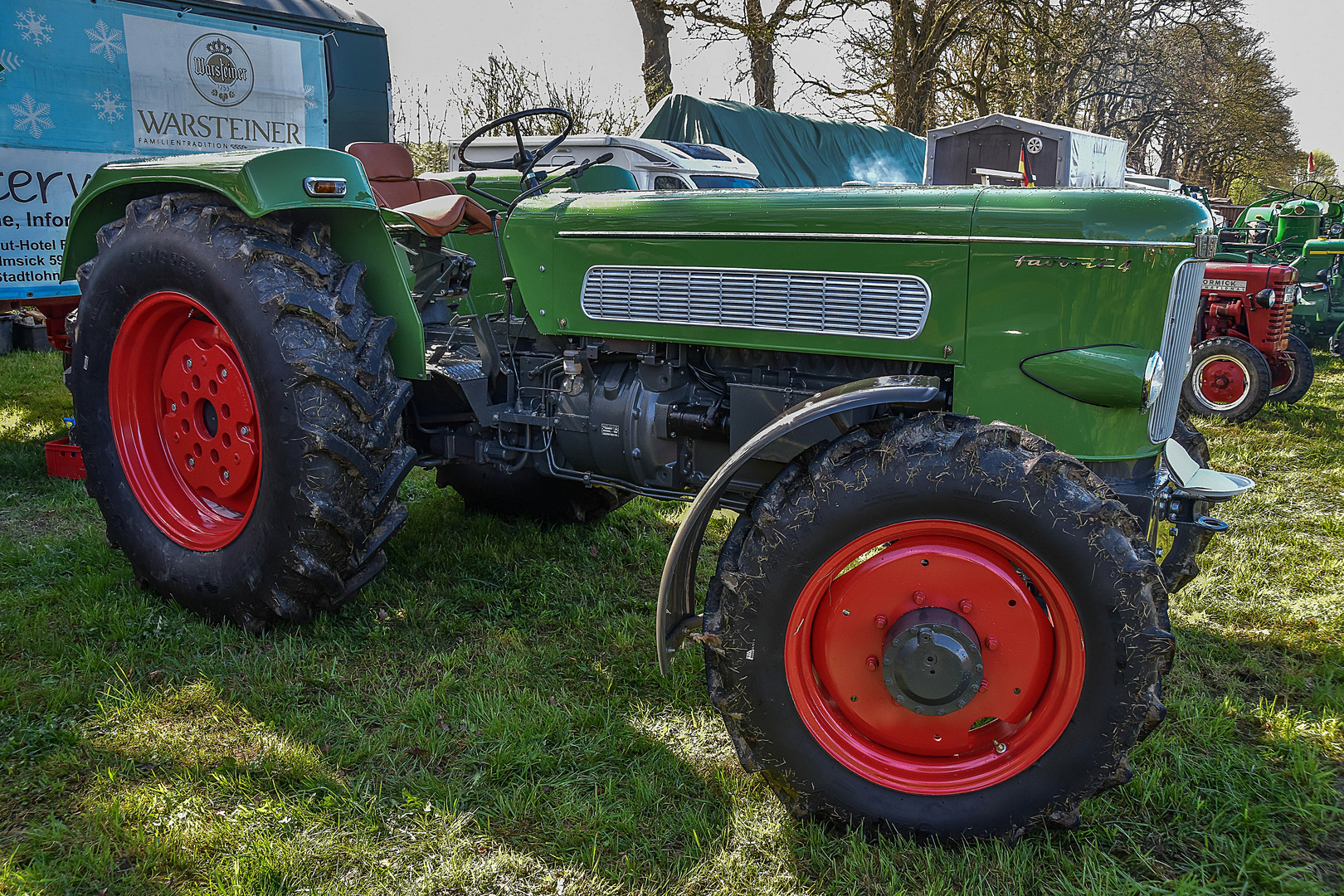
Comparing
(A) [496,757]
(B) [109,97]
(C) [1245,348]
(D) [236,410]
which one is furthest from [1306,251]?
(B) [109,97]

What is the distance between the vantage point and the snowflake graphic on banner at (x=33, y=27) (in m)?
5.01

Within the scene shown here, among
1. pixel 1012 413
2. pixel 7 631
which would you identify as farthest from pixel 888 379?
pixel 7 631

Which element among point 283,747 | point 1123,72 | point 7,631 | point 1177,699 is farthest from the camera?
point 1123,72

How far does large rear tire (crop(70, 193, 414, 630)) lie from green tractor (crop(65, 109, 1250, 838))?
1cm

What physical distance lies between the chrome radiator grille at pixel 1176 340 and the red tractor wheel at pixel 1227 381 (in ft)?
15.5

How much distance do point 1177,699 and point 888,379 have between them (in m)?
1.36

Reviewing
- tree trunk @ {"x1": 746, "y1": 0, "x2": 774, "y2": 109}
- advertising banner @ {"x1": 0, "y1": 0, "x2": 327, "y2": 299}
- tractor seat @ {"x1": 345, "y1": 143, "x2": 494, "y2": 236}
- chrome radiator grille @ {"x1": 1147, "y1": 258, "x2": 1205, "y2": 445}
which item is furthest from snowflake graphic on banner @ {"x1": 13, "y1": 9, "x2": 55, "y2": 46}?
tree trunk @ {"x1": 746, "y1": 0, "x2": 774, "y2": 109}

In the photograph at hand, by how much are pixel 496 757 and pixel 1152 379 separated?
177 centimetres

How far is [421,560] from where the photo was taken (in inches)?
138

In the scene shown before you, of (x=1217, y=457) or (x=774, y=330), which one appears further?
(x=1217, y=457)

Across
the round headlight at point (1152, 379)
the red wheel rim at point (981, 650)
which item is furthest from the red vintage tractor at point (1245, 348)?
the red wheel rim at point (981, 650)

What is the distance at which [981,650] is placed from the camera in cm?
192

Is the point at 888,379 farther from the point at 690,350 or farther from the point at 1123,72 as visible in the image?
the point at 1123,72

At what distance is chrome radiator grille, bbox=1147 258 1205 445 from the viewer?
2115 mm
